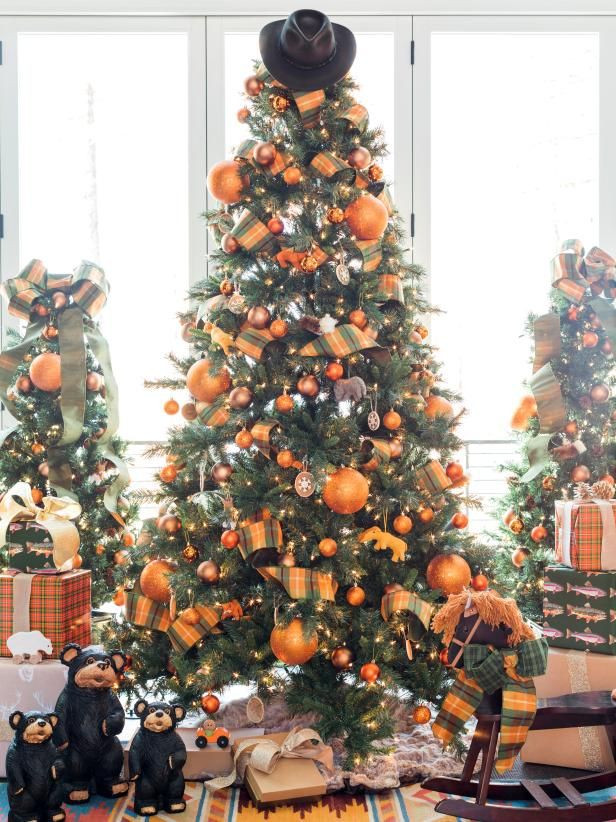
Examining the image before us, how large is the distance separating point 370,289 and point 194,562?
976 millimetres

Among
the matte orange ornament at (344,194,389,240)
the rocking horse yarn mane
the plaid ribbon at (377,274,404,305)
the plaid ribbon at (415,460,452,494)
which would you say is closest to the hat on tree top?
the matte orange ornament at (344,194,389,240)

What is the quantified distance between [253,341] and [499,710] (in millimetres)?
1199

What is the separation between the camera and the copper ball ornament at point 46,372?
9.53 feet

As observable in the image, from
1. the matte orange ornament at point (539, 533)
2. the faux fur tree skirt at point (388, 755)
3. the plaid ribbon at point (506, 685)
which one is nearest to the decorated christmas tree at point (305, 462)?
the faux fur tree skirt at point (388, 755)

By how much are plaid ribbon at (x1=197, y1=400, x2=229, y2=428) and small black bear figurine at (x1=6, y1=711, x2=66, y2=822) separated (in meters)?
0.92

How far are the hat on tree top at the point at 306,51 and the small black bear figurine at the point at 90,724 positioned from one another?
5.61 ft

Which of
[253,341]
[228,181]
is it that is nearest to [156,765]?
[253,341]

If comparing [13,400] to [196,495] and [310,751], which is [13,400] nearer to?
[196,495]

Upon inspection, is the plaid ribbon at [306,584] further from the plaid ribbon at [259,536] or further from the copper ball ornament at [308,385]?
the copper ball ornament at [308,385]

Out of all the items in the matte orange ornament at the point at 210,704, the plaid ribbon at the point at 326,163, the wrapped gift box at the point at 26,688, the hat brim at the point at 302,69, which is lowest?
the matte orange ornament at the point at 210,704

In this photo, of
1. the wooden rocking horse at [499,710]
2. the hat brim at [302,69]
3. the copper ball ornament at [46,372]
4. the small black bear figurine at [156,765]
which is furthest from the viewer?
the copper ball ornament at [46,372]

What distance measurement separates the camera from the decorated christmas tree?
92.7 inches

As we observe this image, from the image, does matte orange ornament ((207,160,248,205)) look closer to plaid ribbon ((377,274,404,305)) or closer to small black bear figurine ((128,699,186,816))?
plaid ribbon ((377,274,404,305))

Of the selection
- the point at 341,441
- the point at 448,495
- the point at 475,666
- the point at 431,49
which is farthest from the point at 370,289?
the point at 431,49
